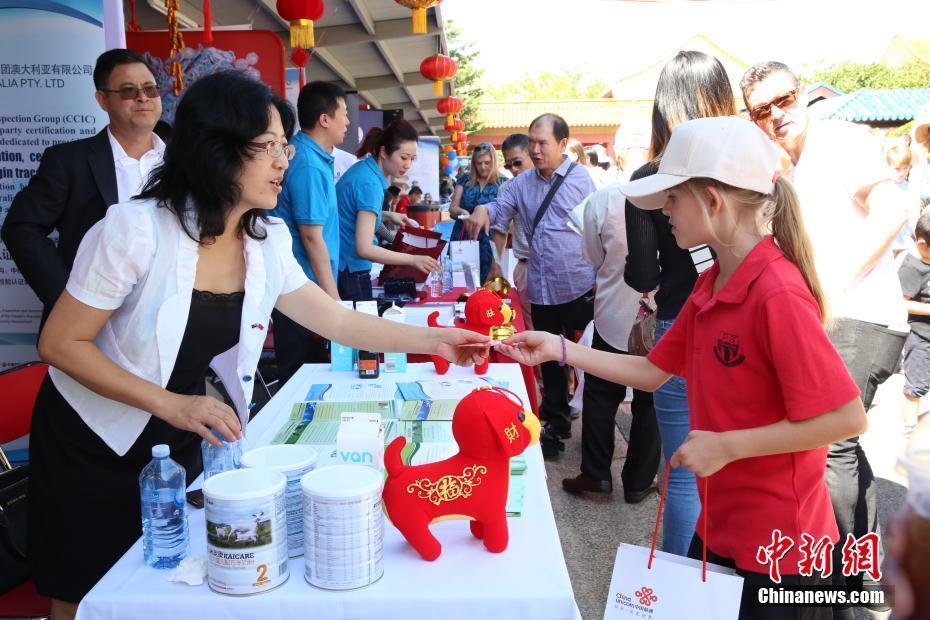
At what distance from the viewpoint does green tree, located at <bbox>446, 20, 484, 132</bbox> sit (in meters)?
29.1

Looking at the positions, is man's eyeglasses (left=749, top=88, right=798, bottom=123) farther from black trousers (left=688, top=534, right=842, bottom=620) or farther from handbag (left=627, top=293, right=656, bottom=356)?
black trousers (left=688, top=534, right=842, bottom=620)

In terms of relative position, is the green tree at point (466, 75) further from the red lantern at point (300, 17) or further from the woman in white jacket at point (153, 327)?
the woman in white jacket at point (153, 327)

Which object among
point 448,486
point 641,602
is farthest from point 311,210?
point 641,602

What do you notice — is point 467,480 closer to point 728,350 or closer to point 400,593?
point 400,593

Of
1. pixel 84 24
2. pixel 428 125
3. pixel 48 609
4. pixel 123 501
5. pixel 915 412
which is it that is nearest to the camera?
pixel 123 501

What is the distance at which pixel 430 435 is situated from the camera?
1891 millimetres

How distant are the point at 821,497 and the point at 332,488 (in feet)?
3.19

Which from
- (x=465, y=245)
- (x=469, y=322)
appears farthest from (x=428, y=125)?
(x=469, y=322)

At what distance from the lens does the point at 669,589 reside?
1.19 metres

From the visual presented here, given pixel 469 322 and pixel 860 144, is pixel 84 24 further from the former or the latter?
pixel 860 144

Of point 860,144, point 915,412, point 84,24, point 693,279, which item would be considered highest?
point 84,24

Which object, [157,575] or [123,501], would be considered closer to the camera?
[157,575]

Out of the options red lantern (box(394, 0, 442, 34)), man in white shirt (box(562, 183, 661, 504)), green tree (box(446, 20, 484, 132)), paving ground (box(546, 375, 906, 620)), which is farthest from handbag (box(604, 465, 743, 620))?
green tree (box(446, 20, 484, 132))

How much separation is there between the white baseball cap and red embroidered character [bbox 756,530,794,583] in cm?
68
